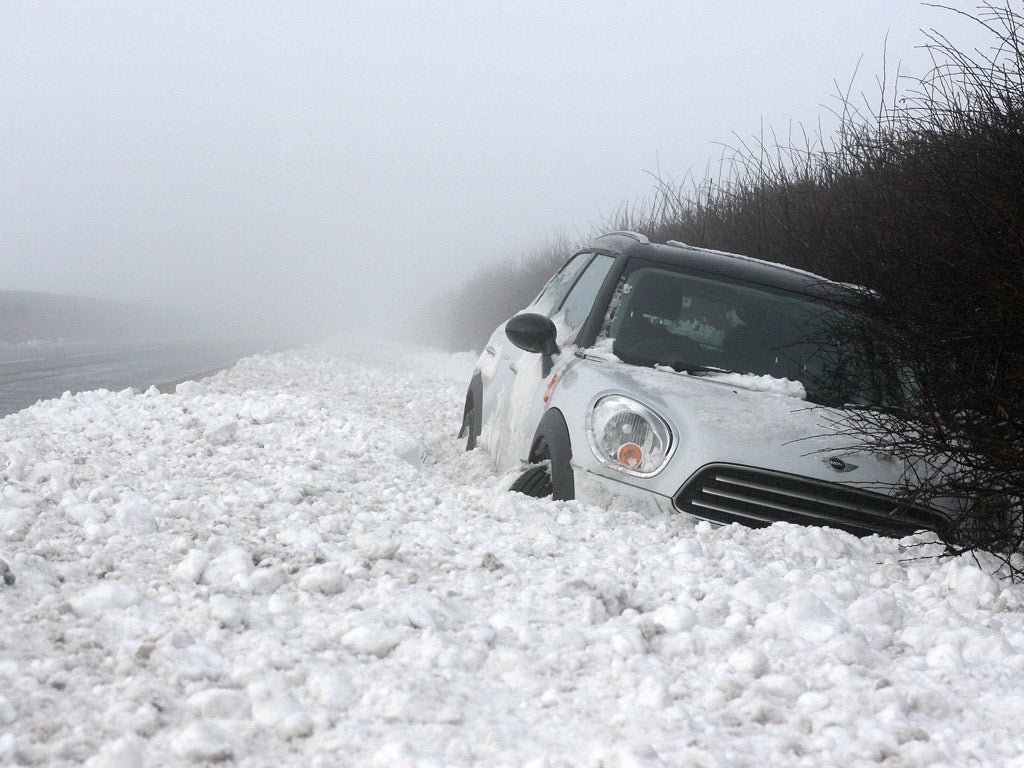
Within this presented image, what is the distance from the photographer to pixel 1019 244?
4.06 metres

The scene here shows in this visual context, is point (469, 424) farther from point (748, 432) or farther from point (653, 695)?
point (653, 695)

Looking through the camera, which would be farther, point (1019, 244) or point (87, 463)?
point (87, 463)

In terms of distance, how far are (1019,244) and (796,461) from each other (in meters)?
1.21

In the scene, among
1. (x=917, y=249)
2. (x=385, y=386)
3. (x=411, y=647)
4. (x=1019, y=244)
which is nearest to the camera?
(x=411, y=647)

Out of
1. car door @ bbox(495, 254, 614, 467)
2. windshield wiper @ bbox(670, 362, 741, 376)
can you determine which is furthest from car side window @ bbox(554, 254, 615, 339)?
windshield wiper @ bbox(670, 362, 741, 376)

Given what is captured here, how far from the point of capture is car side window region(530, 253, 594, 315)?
6887 mm

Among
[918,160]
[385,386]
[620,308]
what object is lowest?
[385,386]

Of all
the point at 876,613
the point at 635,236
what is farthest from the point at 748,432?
the point at 635,236

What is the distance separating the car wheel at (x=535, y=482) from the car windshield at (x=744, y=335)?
0.70 metres

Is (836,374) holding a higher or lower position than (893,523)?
higher

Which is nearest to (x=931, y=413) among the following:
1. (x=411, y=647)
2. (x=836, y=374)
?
(x=836, y=374)

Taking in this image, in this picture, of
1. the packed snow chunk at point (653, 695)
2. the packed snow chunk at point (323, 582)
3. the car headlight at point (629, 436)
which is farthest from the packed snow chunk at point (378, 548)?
the packed snow chunk at point (653, 695)

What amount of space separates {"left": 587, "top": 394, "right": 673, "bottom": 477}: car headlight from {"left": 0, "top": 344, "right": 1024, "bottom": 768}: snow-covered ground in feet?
0.84

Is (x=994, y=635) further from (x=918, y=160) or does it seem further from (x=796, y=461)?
(x=918, y=160)
